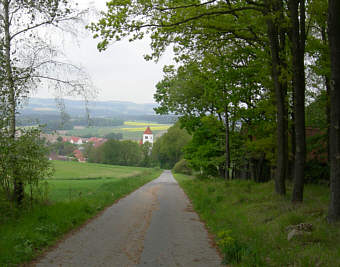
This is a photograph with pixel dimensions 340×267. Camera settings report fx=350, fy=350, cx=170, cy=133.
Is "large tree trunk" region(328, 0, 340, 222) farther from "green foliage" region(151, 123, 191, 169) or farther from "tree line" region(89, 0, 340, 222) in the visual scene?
"green foliage" region(151, 123, 191, 169)

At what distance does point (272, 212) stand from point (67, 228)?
5.95 meters

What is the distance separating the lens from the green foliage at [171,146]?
3531 inches

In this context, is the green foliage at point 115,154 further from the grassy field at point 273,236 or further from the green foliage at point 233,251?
the green foliage at point 233,251

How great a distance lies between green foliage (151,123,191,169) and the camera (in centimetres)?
8969

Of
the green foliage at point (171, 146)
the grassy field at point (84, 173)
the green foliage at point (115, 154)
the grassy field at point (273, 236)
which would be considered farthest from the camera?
the green foliage at point (115, 154)

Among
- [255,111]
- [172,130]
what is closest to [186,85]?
[255,111]

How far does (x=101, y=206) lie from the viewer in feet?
48.3

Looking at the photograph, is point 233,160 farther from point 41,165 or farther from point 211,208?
point 41,165

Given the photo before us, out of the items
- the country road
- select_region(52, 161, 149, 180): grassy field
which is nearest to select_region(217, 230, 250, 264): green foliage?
the country road

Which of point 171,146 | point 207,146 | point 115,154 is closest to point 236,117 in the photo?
point 207,146

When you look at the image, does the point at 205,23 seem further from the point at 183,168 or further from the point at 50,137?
the point at 183,168

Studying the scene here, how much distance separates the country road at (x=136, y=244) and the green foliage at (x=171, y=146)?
6521cm

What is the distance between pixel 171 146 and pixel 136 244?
9021cm

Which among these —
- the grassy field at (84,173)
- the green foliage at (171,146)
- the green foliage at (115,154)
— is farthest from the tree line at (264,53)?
the green foliage at (115,154)
